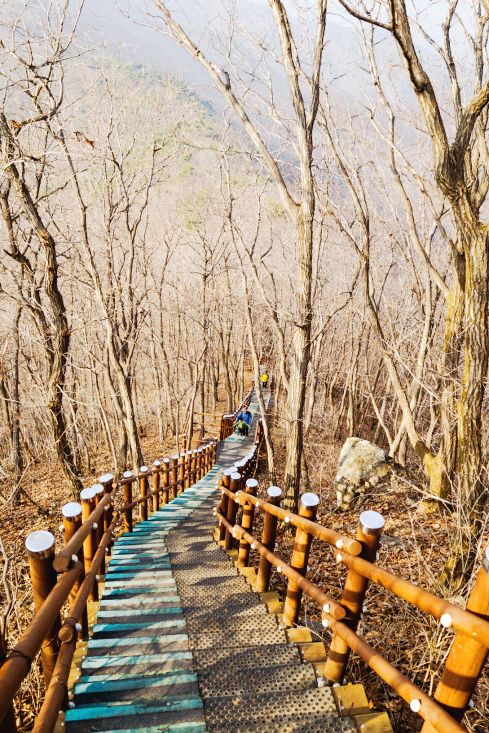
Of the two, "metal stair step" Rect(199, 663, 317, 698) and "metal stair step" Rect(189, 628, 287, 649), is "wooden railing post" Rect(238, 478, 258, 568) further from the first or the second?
"metal stair step" Rect(199, 663, 317, 698)

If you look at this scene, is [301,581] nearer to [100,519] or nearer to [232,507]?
[100,519]

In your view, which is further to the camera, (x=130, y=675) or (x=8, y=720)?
(x=130, y=675)

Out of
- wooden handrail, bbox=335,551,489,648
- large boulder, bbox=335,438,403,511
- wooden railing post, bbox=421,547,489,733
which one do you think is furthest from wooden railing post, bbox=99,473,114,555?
large boulder, bbox=335,438,403,511

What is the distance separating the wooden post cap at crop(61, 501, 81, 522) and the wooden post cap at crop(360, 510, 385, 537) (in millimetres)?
1973

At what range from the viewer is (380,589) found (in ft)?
19.5

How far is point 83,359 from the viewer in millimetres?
23828

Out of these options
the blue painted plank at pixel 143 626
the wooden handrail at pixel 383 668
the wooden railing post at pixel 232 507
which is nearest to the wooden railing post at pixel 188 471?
the wooden railing post at pixel 232 507

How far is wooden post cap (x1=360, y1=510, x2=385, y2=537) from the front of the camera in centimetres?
235

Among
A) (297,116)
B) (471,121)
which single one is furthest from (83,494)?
(297,116)

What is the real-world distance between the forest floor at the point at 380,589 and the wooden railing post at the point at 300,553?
874mm

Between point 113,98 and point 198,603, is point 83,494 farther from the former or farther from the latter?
point 113,98

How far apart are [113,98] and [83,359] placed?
52.4 feet

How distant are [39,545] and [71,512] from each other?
888 millimetres

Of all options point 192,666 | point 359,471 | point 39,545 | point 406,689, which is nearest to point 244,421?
point 359,471
